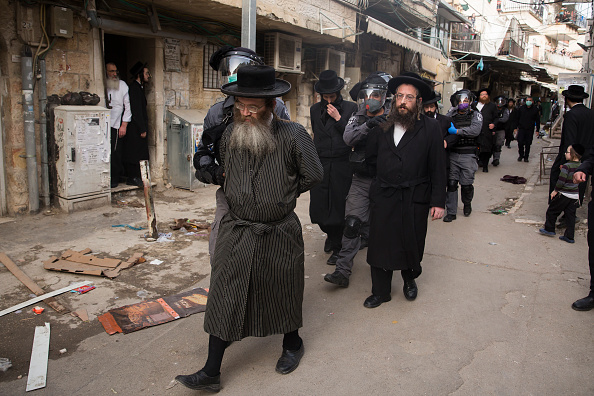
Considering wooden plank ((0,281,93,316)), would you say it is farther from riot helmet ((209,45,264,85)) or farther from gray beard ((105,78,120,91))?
gray beard ((105,78,120,91))

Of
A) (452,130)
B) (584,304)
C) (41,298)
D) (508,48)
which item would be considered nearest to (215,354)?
(41,298)

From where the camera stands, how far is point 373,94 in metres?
4.66

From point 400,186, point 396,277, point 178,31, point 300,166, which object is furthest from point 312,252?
point 178,31

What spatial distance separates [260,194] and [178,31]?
20.8ft

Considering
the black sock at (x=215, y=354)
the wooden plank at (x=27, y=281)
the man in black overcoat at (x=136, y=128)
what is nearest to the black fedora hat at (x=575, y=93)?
the black sock at (x=215, y=354)

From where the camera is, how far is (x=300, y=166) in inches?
Result: 120

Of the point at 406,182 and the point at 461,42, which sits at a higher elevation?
the point at 461,42

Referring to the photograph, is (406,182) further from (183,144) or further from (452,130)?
(183,144)

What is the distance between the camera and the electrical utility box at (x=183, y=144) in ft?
27.0

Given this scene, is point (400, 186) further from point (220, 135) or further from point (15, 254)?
point (15, 254)

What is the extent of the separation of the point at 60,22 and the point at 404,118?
4805 millimetres

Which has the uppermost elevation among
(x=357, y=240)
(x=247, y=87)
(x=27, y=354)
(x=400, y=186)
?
(x=247, y=87)

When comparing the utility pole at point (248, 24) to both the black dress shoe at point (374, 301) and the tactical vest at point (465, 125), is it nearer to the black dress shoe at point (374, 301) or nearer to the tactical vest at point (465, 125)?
the black dress shoe at point (374, 301)

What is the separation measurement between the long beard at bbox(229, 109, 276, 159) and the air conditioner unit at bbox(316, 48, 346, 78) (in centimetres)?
930
